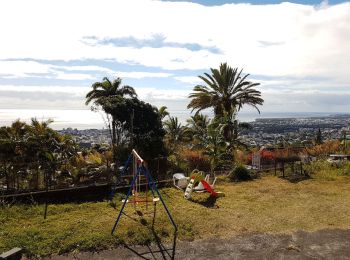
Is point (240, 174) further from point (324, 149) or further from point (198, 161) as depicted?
point (324, 149)

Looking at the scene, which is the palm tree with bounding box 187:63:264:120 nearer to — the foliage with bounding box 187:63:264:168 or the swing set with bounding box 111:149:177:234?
the foliage with bounding box 187:63:264:168

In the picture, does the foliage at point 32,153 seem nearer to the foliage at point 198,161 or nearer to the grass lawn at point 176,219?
the grass lawn at point 176,219

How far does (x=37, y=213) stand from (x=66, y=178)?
3.24 metres

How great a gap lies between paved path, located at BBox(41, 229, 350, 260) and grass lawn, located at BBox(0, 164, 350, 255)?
0.41 meters

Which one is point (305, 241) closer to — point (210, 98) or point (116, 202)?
point (116, 202)

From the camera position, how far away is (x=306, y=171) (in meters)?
18.2

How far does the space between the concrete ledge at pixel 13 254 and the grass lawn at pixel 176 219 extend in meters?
0.42

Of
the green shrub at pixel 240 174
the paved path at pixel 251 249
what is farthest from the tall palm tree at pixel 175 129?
the paved path at pixel 251 249

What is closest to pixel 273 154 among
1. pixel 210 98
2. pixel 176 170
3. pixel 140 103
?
pixel 176 170

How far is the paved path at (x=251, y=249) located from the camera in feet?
26.7

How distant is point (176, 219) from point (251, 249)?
8.69 feet

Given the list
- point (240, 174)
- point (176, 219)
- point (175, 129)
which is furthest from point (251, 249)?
point (175, 129)

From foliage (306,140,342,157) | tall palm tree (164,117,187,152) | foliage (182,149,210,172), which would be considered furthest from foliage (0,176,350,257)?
tall palm tree (164,117,187,152)

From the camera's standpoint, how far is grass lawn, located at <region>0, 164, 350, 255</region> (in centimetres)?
879
